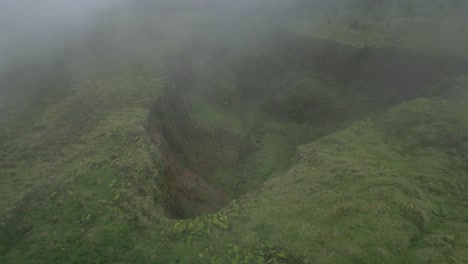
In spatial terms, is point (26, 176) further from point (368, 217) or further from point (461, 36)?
point (461, 36)

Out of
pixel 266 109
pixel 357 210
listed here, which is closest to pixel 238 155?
pixel 266 109

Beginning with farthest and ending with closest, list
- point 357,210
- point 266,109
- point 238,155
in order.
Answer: point 266,109, point 238,155, point 357,210

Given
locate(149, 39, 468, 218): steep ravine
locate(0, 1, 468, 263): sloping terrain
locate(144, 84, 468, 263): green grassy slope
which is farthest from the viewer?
locate(149, 39, 468, 218): steep ravine

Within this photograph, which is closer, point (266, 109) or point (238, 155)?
point (238, 155)

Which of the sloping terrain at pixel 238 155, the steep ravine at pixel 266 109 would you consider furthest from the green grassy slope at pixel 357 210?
the steep ravine at pixel 266 109

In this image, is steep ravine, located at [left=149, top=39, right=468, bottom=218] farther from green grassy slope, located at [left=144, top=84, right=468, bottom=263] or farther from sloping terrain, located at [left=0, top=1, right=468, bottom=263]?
green grassy slope, located at [left=144, top=84, right=468, bottom=263]

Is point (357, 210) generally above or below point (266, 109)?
above

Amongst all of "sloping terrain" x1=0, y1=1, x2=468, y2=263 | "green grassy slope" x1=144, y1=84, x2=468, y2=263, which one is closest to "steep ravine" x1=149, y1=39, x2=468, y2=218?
"sloping terrain" x1=0, y1=1, x2=468, y2=263

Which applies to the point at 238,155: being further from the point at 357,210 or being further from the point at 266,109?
the point at 357,210
